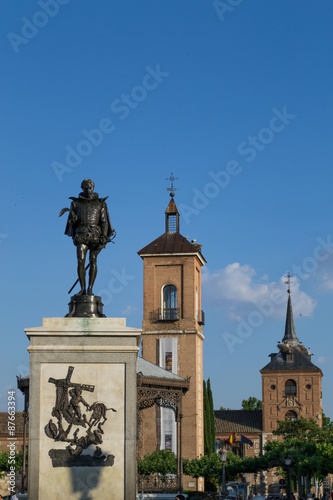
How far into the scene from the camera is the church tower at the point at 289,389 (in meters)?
101

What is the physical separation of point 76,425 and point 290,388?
93765 millimetres

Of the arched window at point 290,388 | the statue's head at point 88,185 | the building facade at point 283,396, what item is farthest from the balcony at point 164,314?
the statue's head at point 88,185

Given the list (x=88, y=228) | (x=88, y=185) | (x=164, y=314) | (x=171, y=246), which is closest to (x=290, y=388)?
(x=164, y=314)

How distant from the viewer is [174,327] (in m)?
65.0

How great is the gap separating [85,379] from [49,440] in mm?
986

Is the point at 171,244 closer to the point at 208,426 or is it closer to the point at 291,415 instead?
the point at 208,426

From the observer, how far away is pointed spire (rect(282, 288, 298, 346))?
4437 inches

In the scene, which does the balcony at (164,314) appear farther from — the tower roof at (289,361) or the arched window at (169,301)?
the tower roof at (289,361)

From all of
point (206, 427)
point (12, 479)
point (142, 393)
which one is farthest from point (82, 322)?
point (206, 427)

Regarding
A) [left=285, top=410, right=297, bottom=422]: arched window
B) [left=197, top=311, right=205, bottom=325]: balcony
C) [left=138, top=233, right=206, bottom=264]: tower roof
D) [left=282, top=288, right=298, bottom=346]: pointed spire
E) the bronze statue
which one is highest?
[left=138, top=233, right=206, bottom=264]: tower roof

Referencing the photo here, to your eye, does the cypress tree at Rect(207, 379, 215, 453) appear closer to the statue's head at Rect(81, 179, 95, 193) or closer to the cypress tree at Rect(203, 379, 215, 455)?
the cypress tree at Rect(203, 379, 215, 455)

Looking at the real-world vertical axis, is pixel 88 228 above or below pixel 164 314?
below

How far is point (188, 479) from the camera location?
202 feet

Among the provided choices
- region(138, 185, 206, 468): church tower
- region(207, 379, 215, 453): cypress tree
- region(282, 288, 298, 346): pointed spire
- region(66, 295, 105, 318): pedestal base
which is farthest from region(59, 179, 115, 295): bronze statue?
region(282, 288, 298, 346): pointed spire
